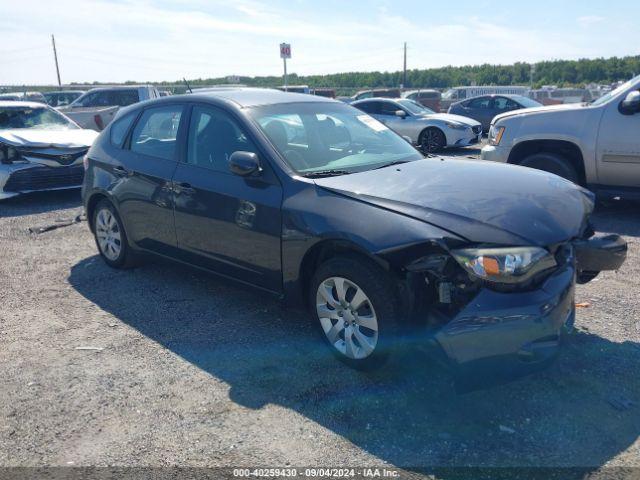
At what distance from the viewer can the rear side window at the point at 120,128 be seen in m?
5.41

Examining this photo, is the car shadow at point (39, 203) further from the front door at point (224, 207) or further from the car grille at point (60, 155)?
the front door at point (224, 207)

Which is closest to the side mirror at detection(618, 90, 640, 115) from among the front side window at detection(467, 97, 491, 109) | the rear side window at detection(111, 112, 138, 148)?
the rear side window at detection(111, 112, 138, 148)

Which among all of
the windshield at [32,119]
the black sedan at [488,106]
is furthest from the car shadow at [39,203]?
the black sedan at [488,106]

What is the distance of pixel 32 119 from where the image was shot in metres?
10.0

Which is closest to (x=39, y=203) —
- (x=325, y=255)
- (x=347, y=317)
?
(x=325, y=255)

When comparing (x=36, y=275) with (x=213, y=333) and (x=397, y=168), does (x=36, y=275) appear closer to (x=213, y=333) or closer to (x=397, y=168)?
(x=213, y=333)

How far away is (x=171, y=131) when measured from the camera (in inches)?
190

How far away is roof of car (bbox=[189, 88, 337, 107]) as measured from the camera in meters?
4.49

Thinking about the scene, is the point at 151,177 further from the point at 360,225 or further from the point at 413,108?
the point at 413,108

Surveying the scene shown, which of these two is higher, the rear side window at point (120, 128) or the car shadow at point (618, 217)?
the rear side window at point (120, 128)

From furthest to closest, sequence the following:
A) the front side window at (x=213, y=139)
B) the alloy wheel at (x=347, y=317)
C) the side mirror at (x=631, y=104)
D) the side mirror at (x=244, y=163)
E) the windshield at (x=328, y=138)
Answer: the side mirror at (x=631, y=104), the front side window at (x=213, y=139), the windshield at (x=328, y=138), the side mirror at (x=244, y=163), the alloy wheel at (x=347, y=317)

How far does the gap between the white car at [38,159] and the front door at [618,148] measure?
301 inches

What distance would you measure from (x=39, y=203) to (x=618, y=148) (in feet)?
28.3

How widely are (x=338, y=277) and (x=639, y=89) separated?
5.28 metres
